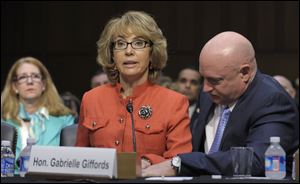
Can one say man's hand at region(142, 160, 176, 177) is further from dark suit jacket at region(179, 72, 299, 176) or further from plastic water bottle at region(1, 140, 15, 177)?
plastic water bottle at region(1, 140, 15, 177)

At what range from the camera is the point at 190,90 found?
841 centimetres

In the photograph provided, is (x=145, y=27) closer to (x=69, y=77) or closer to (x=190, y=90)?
(x=190, y=90)

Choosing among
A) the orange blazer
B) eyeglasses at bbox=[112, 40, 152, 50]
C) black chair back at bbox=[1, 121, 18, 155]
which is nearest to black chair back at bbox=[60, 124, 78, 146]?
black chair back at bbox=[1, 121, 18, 155]

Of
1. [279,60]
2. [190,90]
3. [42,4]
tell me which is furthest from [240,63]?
[42,4]

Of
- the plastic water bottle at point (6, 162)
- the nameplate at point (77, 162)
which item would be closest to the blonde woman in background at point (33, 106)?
the plastic water bottle at point (6, 162)

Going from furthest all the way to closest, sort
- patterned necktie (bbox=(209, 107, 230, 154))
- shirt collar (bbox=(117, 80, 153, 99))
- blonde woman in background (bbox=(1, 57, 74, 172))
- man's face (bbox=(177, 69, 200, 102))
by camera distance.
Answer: man's face (bbox=(177, 69, 200, 102))
blonde woman in background (bbox=(1, 57, 74, 172))
shirt collar (bbox=(117, 80, 153, 99))
patterned necktie (bbox=(209, 107, 230, 154))

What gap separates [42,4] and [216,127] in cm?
732

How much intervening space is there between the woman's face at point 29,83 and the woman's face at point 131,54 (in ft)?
Answer: 8.80

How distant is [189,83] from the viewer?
8453mm

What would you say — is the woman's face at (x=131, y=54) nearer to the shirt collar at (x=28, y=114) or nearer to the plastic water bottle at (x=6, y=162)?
the plastic water bottle at (x=6, y=162)

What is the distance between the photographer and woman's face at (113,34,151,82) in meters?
3.93

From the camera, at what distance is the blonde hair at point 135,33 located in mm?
3945

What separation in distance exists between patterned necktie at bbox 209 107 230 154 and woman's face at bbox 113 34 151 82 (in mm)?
466

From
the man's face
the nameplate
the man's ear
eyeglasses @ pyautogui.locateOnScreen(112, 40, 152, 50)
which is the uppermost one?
the man's face
